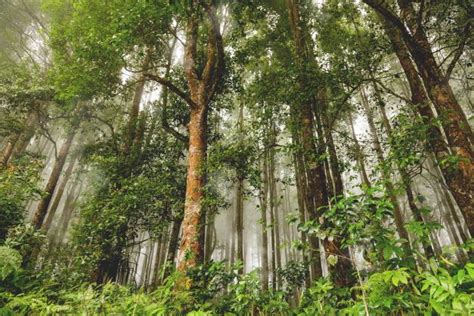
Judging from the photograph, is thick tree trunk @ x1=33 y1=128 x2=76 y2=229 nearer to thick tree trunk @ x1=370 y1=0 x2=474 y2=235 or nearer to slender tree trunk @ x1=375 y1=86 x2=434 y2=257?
slender tree trunk @ x1=375 y1=86 x2=434 y2=257

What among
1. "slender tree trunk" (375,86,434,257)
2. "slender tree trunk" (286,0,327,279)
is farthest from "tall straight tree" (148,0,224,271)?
"slender tree trunk" (375,86,434,257)

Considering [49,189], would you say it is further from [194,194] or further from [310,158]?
[310,158]

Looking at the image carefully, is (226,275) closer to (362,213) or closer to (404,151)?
(362,213)

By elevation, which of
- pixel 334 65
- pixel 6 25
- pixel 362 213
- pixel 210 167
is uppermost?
pixel 6 25

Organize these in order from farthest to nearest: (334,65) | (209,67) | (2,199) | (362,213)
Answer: (209,67), (334,65), (2,199), (362,213)

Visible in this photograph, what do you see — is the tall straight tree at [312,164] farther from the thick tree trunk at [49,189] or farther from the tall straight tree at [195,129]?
the thick tree trunk at [49,189]

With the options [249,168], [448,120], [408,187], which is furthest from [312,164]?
[448,120]

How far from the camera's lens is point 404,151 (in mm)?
3762

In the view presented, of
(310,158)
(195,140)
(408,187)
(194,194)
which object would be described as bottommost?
(194,194)

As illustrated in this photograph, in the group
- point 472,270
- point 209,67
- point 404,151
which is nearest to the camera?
point 472,270

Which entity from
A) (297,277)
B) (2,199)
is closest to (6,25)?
(2,199)

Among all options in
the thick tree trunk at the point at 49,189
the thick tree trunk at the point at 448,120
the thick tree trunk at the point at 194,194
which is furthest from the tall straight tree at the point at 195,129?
the thick tree trunk at the point at 49,189

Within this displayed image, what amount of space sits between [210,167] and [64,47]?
736 cm

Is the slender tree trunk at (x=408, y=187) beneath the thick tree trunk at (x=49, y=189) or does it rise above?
beneath
